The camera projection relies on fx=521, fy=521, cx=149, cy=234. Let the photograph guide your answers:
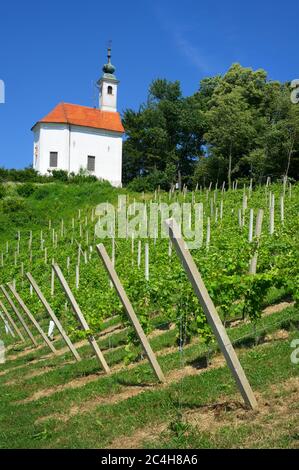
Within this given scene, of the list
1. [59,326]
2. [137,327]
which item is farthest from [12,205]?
[137,327]

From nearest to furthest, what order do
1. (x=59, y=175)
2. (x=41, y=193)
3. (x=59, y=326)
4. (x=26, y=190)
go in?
1. (x=59, y=326)
2. (x=41, y=193)
3. (x=26, y=190)
4. (x=59, y=175)

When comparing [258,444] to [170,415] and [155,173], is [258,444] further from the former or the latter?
[155,173]

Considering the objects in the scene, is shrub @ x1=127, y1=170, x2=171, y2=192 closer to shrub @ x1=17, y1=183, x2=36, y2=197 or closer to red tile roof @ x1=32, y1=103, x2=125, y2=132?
red tile roof @ x1=32, y1=103, x2=125, y2=132

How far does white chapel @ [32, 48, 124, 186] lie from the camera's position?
170ft

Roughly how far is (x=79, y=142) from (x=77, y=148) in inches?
26.7

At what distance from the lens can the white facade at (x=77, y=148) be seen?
170 ft

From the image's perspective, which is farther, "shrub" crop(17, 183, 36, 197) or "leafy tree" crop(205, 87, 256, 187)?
"shrub" crop(17, 183, 36, 197)

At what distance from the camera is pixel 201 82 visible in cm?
5762

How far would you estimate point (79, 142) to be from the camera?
173ft

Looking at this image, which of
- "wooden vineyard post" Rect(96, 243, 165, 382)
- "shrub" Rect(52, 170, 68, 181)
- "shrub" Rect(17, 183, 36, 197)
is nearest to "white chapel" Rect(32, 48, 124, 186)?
"shrub" Rect(52, 170, 68, 181)

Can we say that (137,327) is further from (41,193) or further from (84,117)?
(84,117)

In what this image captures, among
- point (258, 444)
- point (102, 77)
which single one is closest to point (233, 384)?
point (258, 444)

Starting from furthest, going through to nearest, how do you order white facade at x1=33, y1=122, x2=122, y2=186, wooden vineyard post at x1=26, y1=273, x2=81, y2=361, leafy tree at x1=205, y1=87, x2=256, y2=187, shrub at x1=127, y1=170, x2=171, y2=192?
white facade at x1=33, y1=122, x2=122, y2=186
shrub at x1=127, y1=170, x2=171, y2=192
leafy tree at x1=205, y1=87, x2=256, y2=187
wooden vineyard post at x1=26, y1=273, x2=81, y2=361

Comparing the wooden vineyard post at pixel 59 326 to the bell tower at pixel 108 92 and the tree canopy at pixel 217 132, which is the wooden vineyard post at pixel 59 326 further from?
the bell tower at pixel 108 92
